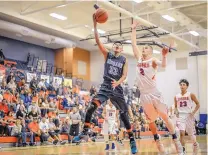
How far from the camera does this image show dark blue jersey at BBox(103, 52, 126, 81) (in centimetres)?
555

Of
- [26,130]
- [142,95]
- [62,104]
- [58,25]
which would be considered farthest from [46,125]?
[58,25]

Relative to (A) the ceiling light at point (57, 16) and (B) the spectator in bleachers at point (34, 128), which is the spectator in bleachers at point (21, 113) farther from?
(A) the ceiling light at point (57, 16)

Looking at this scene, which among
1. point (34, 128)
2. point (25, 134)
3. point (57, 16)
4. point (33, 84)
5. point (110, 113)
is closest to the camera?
point (110, 113)

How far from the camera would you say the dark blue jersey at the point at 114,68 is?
219 inches

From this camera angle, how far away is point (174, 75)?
2753 centimetres

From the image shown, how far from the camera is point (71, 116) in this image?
1446 cm

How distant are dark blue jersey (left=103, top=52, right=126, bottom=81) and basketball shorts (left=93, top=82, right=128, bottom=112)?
0.49ft

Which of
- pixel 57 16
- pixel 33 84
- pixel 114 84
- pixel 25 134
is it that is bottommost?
pixel 25 134

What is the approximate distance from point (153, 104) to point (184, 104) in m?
1.68

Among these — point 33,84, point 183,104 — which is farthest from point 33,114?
point 183,104

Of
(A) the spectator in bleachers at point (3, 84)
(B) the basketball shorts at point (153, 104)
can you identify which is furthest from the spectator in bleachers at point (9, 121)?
(B) the basketball shorts at point (153, 104)

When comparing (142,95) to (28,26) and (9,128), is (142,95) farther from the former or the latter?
(28,26)

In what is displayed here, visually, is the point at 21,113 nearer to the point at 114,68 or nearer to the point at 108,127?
the point at 108,127

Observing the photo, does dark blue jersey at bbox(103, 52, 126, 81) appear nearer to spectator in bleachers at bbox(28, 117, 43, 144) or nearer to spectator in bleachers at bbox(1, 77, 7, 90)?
spectator in bleachers at bbox(28, 117, 43, 144)
